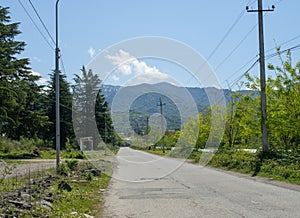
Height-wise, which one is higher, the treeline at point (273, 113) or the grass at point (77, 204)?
the treeline at point (273, 113)

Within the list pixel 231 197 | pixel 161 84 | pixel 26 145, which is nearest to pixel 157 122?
pixel 26 145

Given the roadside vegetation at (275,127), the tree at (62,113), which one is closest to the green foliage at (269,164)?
the roadside vegetation at (275,127)

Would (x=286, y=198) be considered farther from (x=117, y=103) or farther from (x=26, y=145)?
(x=26, y=145)

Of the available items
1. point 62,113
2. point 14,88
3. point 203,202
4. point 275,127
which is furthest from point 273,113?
point 62,113

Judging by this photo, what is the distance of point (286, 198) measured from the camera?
12.2 metres

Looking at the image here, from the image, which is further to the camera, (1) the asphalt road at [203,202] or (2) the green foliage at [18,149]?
(2) the green foliage at [18,149]

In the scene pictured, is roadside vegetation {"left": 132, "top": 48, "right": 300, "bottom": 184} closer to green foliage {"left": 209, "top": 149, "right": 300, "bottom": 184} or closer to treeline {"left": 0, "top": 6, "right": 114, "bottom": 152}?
green foliage {"left": 209, "top": 149, "right": 300, "bottom": 184}

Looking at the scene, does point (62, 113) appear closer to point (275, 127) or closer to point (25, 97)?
point (25, 97)

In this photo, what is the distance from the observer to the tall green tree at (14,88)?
38.2m

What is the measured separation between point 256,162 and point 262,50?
23.6 ft

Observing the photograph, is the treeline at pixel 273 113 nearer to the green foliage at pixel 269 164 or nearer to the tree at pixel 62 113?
the green foliage at pixel 269 164

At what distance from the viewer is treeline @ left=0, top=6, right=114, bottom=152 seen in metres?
38.8

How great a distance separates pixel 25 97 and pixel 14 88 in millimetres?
1648

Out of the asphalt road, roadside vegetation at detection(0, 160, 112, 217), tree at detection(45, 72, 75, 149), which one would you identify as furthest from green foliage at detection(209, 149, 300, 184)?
tree at detection(45, 72, 75, 149)
